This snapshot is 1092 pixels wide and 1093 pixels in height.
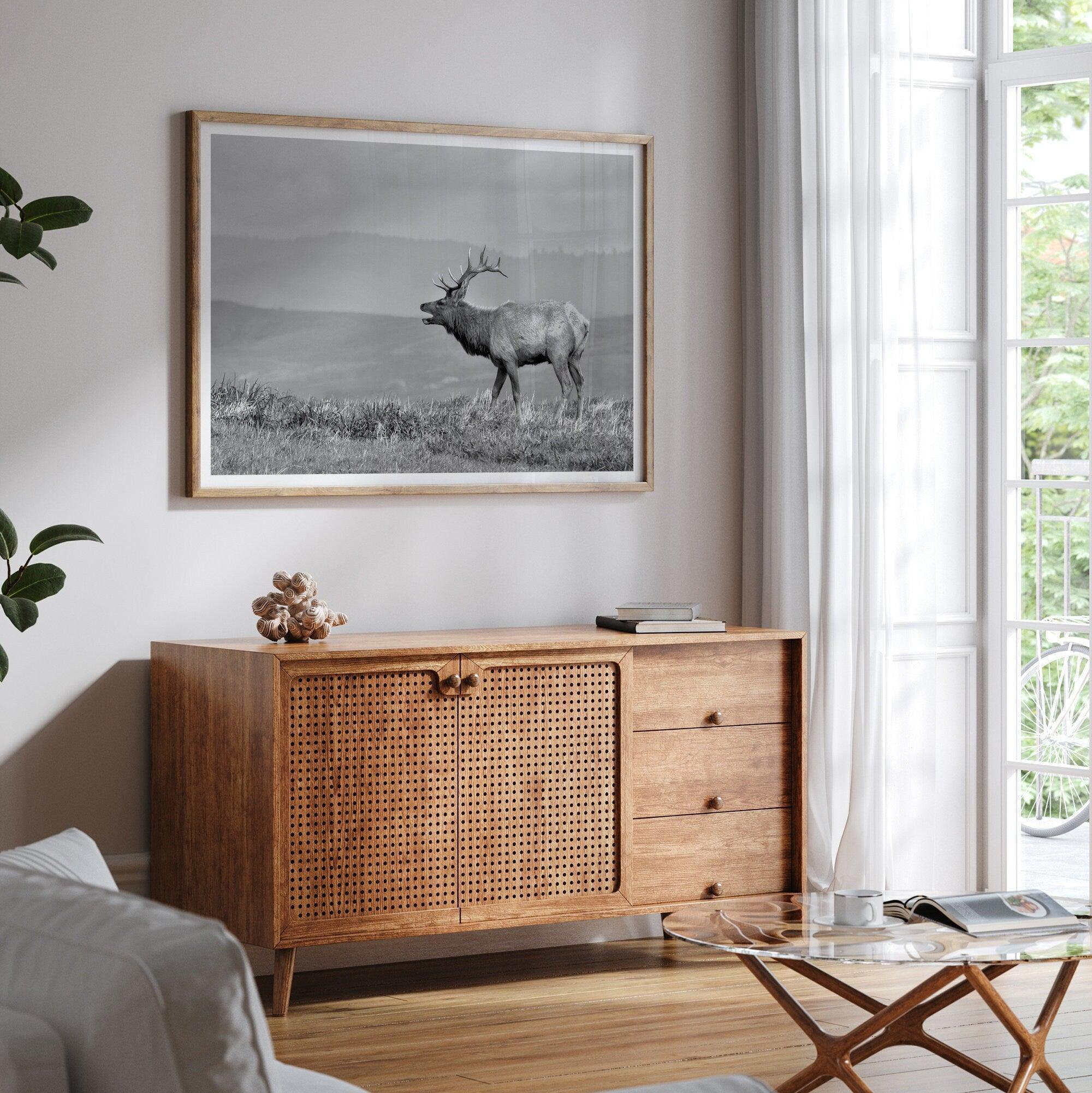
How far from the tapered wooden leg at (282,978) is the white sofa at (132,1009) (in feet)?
8.11

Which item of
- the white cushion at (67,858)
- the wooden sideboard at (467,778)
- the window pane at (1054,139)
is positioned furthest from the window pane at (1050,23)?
the white cushion at (67,858)

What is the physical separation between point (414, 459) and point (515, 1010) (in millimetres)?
1435

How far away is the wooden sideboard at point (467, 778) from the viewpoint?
371cm

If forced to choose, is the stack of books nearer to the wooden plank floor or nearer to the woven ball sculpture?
the woven ball sculpture

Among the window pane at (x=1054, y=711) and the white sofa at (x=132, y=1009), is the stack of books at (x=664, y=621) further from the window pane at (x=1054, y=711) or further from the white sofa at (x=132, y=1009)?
the white sofa at (x=132, y=1009)

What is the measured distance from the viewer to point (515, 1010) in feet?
12.3

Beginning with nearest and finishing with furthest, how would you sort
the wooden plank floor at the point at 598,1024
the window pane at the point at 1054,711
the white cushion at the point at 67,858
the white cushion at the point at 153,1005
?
the white cushion at the point at 153,1005 → the white cushion at the point at 67,858 → the wooden plank floor at the point at 598,1024 → the window pane at the point at 1054,711

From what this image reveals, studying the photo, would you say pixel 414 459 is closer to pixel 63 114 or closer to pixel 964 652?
pixel 63 114

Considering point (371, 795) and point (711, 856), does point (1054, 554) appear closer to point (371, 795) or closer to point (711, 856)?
point (711, 856)

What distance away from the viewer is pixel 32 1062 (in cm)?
118

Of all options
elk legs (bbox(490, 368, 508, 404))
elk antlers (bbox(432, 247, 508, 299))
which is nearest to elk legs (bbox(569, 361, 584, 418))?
elk legs (bbox(490, 368, 508, 404))

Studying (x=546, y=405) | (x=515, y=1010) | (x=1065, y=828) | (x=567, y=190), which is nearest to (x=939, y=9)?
(x=567, y=190)

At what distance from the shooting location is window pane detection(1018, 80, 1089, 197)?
449 cm

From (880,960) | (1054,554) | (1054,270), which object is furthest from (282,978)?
(1054,270)
